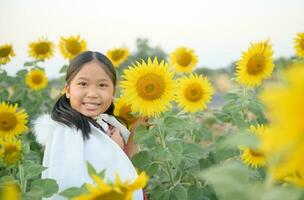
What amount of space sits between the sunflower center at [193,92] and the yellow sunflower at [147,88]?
62cm

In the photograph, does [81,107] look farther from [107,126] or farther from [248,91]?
[248,91]

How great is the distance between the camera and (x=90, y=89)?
2025mm

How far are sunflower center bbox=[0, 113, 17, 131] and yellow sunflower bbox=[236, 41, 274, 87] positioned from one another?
1286 millimetres

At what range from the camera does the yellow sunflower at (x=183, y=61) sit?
3500 millimetres

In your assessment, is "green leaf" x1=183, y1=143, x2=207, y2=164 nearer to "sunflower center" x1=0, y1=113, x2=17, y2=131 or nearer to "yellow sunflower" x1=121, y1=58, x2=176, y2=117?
"yellow sunflower" x1=121, y1=58, x2=176, y2=117

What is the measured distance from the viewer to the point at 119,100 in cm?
242

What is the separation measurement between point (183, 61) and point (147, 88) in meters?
1.42

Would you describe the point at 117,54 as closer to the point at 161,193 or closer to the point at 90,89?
the point at 161,193

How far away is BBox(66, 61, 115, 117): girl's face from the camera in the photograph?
2.03 metres

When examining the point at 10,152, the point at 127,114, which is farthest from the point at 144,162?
the point at 10,152

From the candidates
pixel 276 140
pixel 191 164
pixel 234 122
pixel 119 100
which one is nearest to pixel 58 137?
pixel 119 100

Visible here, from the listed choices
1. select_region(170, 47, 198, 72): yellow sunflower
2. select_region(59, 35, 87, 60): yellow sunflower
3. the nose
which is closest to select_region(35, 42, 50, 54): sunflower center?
select_region(59, 35, 87, 60): yellow sunflower

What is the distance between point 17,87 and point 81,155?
2.63 m

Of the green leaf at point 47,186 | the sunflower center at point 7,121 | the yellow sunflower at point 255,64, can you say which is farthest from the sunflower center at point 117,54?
the green leaf at point 47,186
